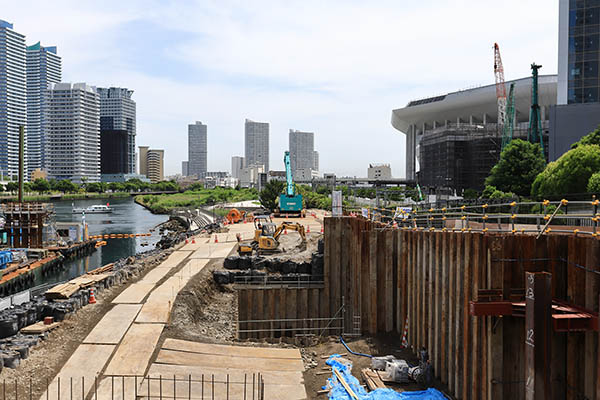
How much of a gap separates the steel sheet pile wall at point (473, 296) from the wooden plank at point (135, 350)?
874 centimetres

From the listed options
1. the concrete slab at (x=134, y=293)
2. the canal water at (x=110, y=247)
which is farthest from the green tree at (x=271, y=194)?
the concrete slab at (x=134, y=293)

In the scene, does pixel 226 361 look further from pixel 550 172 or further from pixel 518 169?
pixel 518 169

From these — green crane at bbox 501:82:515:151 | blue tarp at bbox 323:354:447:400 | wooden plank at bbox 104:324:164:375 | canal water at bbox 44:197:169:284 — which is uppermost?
green crane at bbox 501:82:515:151

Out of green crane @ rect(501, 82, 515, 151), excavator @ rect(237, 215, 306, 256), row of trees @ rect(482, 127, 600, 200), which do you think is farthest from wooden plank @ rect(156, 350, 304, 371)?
green crane @ rect(501, 82, 515, 151)

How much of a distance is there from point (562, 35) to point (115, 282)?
6178 cm

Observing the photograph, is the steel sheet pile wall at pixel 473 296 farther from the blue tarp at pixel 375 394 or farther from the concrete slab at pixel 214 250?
the concrete slab at pixel 214 250

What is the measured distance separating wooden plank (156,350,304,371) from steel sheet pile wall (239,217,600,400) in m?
4.57

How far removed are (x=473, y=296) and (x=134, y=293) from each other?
56.7ft

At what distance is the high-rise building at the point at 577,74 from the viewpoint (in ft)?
195

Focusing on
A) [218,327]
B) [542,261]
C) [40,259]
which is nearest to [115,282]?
[218,327]

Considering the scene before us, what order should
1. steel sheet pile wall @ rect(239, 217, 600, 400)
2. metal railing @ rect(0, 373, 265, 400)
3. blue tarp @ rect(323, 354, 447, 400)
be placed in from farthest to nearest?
blue tarp @ rect(323, 354, 447, 400), metal railing @ rect(0, 373, 265, 400), steel sheet pile wall @ rect(239, 217, 600, 400)

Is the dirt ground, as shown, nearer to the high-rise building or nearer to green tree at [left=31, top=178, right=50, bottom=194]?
the high-rise building

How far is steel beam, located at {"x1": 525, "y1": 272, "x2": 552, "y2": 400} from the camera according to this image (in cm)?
960

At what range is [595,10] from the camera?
5975cm
